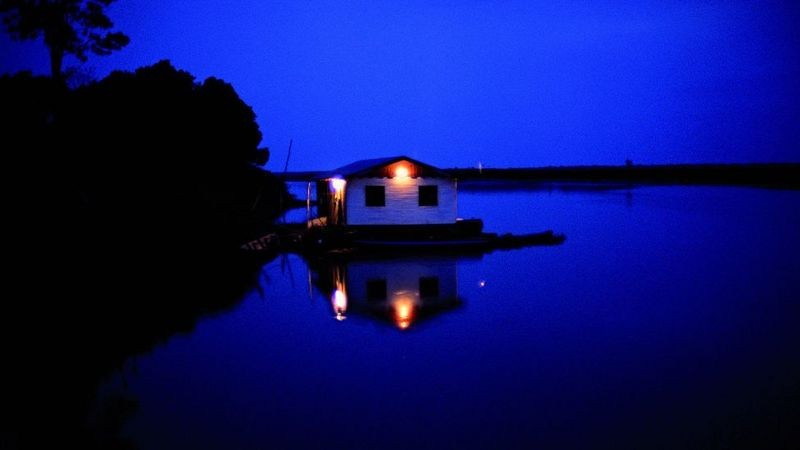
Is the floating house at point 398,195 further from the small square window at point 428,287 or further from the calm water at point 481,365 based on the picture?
the small square window at point 428,287

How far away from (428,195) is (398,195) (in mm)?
1349

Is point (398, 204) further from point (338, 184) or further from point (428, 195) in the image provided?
point (338, 184)

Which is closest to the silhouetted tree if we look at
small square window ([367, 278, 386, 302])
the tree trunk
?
the tree trunk

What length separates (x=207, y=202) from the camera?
87.6 feet

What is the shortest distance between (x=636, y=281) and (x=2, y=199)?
776 inches

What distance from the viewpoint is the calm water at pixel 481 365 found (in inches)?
343

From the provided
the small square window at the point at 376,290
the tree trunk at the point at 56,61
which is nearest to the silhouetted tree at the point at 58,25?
the tree trunk at the point at 56,61

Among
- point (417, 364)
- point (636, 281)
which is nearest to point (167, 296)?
point (417, 364)

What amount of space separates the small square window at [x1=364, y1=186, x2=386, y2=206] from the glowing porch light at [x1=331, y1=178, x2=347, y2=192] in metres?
1.10

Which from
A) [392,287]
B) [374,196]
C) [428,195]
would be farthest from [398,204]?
[392,287]

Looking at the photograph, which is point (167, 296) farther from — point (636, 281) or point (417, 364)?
point (636, 281)

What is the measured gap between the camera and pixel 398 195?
2844 centimetres

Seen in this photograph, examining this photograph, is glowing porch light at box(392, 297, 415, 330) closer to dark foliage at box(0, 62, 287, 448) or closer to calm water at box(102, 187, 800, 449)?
calm water at box(102, 187, 800, 449)

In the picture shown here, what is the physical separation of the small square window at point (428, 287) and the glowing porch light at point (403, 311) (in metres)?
0.76
